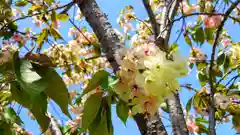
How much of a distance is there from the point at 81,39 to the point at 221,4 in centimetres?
111

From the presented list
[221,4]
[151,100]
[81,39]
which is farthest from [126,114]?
[81,39]

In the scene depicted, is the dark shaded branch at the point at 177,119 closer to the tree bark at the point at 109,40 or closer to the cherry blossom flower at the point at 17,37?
the tree bark at the point at 109,40

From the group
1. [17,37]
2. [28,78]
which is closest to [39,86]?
[28,78]

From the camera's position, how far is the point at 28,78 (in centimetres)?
60

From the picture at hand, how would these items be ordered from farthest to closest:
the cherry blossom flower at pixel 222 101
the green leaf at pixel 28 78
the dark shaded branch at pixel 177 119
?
the cherry blossom flower at pixel 222 101, the dark shaded branch at pixel 177 119, the green leaf at pixel 28 78

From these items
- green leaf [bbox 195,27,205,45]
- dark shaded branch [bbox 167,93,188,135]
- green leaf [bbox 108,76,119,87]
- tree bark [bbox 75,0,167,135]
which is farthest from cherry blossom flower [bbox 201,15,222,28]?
green leaf [bbox 108,76,119,87]

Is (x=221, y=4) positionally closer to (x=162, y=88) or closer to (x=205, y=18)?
(x=205, y=18)

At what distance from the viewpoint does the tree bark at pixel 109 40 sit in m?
0.84

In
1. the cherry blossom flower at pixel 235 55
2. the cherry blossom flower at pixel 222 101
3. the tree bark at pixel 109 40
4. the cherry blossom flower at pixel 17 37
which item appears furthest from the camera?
the cherry blossom flower at pixel 17 37

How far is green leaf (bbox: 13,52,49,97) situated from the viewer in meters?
0.59

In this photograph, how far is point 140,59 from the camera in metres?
0.68

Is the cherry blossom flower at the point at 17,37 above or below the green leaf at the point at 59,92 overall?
above

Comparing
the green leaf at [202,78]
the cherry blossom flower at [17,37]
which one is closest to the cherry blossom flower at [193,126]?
the green leaf at [202,78]

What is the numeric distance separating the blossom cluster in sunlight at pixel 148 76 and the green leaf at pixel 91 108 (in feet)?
0.14
